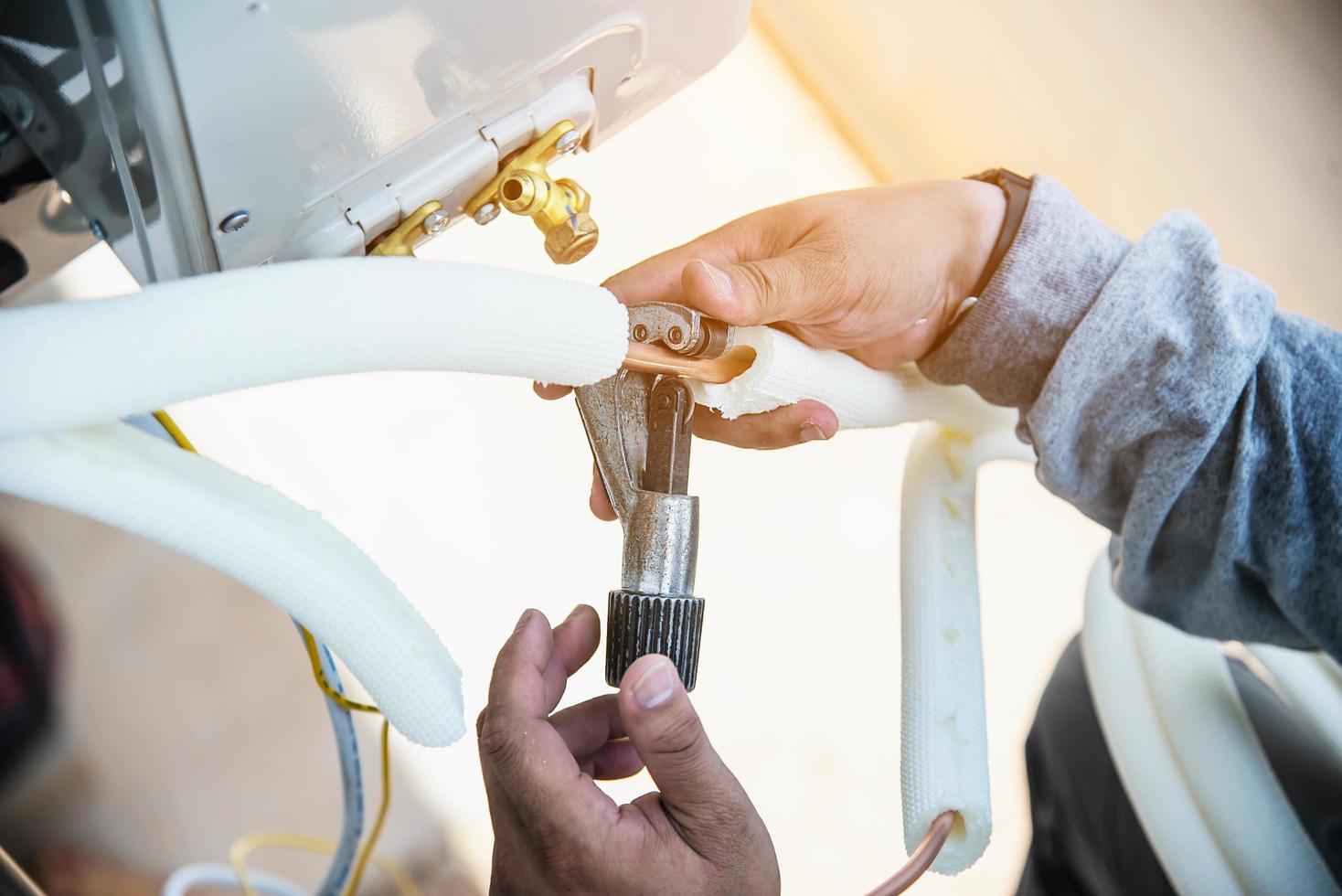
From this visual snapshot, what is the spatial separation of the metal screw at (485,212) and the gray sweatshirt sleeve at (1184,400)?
287 millimetres

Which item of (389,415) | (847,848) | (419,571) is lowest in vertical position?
(847,848)

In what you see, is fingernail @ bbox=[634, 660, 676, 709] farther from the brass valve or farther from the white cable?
the white cable

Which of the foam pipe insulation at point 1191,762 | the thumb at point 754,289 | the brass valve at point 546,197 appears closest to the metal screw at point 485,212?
the brass valve at point 546,197

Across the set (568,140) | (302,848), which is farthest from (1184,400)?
(302,848)

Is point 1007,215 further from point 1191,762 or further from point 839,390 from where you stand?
point 1191,762

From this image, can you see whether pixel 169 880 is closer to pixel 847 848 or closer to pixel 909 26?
pixel 847 848

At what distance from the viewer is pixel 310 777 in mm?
893

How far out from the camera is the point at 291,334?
30cm

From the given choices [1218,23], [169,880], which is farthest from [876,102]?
[169,880]

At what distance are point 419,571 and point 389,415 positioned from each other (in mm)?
151

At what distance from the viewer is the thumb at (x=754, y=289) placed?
43 centimetres

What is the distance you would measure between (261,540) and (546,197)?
0.71 ft

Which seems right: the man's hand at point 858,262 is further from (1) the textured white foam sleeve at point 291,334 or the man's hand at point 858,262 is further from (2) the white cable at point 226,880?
(2) the white cable at point 226,880

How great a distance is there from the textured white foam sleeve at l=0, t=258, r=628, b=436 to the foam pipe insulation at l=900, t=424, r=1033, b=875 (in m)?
0.28
